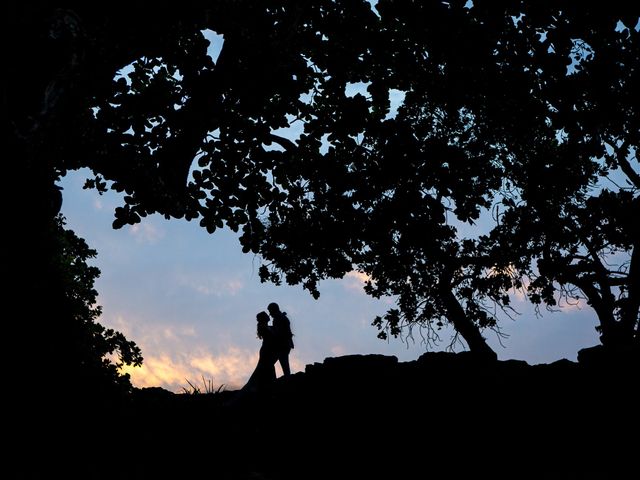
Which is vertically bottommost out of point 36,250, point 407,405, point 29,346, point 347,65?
point 407,405

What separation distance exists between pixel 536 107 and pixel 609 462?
507 cm

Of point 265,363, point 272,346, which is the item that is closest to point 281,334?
point 272,346

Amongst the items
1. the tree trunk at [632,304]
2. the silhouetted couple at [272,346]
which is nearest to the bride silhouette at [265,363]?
the silhouetted couple at [272,346]

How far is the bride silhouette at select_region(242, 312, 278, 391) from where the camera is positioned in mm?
9697

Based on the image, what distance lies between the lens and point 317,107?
898 centimetres

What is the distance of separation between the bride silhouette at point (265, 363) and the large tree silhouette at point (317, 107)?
5.75 ft

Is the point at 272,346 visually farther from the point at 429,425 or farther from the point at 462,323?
the point at 462,323

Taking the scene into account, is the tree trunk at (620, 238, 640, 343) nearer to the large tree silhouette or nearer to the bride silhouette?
the large tree silhouette

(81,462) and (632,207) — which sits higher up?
(632,207)

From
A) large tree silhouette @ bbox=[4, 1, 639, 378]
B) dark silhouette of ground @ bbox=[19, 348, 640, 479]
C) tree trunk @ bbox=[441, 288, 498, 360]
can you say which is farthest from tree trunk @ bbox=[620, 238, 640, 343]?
dark silhouette of ground @ bbox=[19, 348, 640, 479]

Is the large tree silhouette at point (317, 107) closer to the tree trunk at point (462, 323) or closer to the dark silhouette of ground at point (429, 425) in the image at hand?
the dark silhouette of ground at point (429, 425)

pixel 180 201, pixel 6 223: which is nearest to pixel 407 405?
pixel 180 201

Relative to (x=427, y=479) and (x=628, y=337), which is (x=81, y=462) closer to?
(x=427, y=479)

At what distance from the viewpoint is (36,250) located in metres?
2.88
